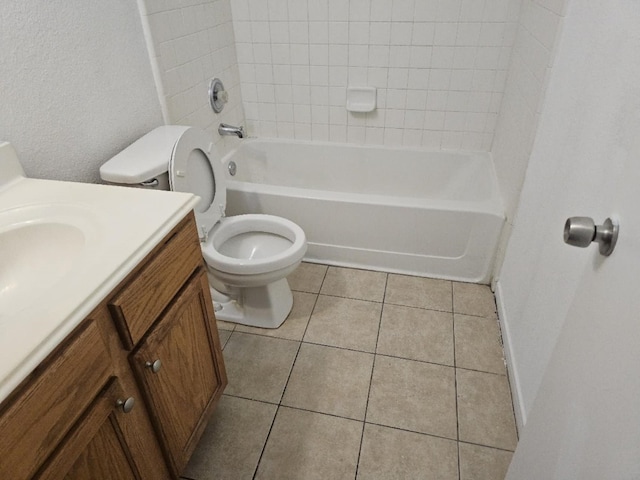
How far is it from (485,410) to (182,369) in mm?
1043

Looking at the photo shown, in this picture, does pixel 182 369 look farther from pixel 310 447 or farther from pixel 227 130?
pixel 227 130

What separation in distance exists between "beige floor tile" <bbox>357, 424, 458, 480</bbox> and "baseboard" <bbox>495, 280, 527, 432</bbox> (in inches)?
9.6

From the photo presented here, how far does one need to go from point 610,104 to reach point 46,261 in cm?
133

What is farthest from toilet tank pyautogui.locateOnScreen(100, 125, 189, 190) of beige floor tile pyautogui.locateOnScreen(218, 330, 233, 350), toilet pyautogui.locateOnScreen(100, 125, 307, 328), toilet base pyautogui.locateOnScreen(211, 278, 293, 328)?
beige floor tile pyautogui.locateOnScreen(218, 330, 233, 350)

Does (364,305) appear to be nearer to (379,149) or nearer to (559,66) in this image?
(379,149)

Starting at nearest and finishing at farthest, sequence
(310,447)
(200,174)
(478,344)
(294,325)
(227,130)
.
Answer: (310,447) → (200,174) → (478,344) → (294,325) → (227,130)

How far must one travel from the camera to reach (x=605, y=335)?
1.90ft

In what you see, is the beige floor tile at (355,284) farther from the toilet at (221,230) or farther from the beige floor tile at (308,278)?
the toilet at (221,230)

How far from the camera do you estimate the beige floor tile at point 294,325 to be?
1.76 meters

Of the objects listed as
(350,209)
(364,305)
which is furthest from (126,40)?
(364,305)

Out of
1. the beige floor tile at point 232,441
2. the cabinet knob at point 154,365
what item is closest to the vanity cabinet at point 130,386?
the cabinet knob at point 154,365

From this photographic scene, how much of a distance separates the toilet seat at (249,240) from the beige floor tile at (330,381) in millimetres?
402

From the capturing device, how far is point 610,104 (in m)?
0.94

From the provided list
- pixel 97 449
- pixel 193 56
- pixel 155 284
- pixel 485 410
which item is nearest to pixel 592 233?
pixel 155 284
